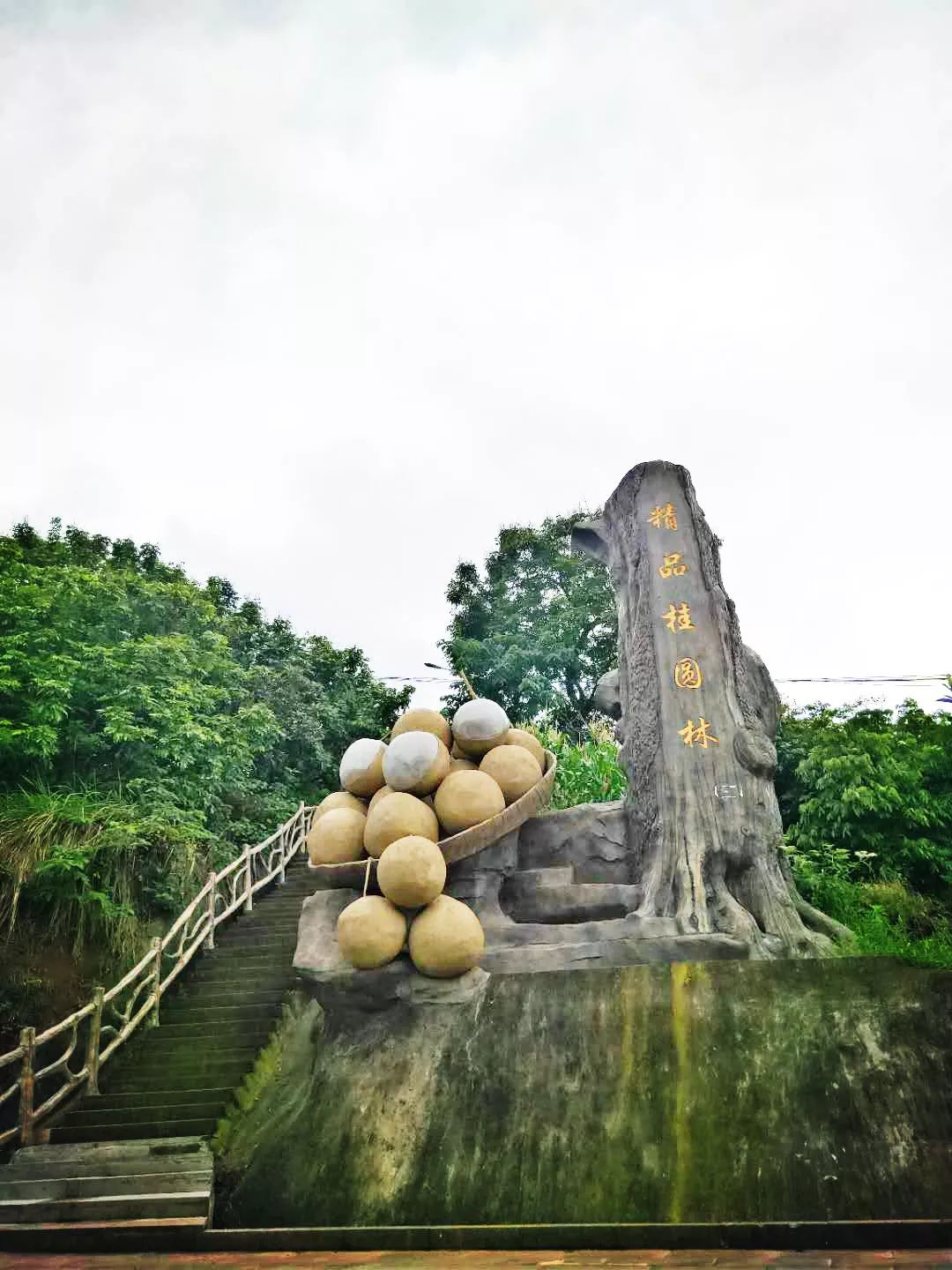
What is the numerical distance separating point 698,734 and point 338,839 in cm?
250

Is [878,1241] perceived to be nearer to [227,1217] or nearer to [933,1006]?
[933,1006]

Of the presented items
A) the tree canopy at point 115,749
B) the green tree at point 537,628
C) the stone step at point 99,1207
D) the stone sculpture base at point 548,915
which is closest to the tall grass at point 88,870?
Result: the tree canopy at point 115,749

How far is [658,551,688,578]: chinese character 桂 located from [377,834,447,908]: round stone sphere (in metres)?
2.75

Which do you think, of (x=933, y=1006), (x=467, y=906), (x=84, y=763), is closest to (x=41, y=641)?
(x=84, y=763)

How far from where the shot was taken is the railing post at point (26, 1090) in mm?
5984

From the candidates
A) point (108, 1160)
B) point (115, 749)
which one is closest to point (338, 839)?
point (108, 1160)

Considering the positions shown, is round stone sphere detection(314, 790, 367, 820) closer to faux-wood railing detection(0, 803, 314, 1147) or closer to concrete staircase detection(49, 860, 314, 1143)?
concrete staircase detection(49, 860, 314, 1143)

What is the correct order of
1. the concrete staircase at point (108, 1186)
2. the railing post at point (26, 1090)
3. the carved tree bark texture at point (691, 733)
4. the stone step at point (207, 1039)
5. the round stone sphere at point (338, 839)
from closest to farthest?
1. the concrete staircase at point (108, 1186)
2. the carved tree bark texture at point (691, 733)
3. the round stone sphere at point (338, 839)
4. the railing post at point (26, 1090)
5. the stone step at point (207, 1039)

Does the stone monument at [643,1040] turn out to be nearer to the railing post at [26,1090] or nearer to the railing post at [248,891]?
the railing post at [26,1090]

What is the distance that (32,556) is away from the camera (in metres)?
14.2

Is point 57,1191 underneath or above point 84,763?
underneath

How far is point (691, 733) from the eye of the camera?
5.71m

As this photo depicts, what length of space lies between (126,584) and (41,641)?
2.79 m

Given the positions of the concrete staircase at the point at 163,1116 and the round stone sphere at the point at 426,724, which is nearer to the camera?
the concrete staircase at the point at 163,1116
